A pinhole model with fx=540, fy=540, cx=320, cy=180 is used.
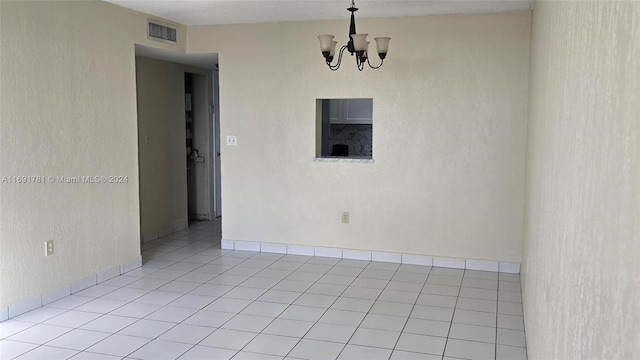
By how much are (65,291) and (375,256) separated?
273cm

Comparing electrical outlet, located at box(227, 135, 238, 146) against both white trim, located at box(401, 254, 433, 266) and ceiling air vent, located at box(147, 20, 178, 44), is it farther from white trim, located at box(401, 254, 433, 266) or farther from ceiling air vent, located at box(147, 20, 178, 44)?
white trim, located at box(401, 254, 433, 266)

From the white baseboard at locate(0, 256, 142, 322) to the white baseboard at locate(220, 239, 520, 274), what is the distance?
1.15 meters

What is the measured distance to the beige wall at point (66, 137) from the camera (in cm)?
361

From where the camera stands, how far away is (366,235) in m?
5.25

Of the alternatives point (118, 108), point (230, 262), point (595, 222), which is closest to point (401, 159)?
point (230, 262)

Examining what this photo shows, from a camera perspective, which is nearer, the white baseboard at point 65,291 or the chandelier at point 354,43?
the white baseboard at point 65,291

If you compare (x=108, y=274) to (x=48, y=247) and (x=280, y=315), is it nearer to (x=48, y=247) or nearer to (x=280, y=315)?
(x=48, y=247)

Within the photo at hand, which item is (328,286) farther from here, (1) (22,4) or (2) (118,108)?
(1) (22,4)

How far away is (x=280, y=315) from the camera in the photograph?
374 cm

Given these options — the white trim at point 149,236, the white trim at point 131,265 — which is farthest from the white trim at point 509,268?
the white trim at point 149,236

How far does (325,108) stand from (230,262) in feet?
6.05

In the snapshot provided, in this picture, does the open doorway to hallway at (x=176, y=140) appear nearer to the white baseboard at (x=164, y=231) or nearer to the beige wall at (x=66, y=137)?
the white baseboard at (x=164, y=231)

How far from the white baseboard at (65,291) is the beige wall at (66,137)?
0.16ft

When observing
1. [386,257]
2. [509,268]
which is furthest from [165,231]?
[509,268]
